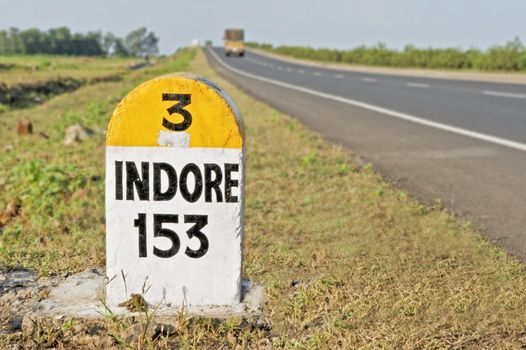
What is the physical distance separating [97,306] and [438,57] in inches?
1260

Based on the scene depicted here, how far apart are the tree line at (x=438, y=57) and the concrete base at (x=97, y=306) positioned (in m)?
25.9

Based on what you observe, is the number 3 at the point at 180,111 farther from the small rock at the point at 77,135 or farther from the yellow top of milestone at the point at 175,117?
the small rock at the point at 77,135

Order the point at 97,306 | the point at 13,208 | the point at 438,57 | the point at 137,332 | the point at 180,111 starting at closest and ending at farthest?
the point at 137,332, the point at 180,111, the point at 97,306, the point at 13,208, the point at 438,57

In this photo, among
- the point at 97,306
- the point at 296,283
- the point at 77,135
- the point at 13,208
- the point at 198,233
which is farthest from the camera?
the point at 77,135

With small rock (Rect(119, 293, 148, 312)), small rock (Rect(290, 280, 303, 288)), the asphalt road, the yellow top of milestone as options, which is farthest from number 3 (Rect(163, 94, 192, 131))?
the asphalt road

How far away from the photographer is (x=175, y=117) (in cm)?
287

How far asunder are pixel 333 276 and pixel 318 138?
17.4ft

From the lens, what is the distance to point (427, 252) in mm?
Result: 3854

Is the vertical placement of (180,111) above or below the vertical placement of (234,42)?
below

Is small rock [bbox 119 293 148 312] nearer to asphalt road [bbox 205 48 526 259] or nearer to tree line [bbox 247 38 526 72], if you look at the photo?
asphalt road [bbox 205 48 526 259]

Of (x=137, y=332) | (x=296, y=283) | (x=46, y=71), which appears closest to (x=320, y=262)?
(x=296, y=283)

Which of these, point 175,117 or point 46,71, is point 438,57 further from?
point 175,117

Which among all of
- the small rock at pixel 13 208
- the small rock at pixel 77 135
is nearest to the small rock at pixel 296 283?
the small rock at pixel 13 208

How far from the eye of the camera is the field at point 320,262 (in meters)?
2.73
